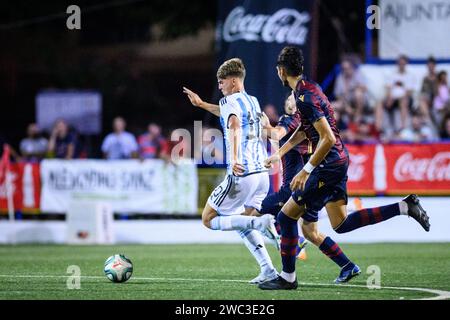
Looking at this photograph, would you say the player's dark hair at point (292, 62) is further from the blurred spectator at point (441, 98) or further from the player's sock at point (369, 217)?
the blurred spectator at point (441, 98)

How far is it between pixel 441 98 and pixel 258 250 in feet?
33.8

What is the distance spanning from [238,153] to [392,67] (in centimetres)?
1141

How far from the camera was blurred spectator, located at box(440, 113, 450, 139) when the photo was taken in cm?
1880

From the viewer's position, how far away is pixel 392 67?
20.9 m

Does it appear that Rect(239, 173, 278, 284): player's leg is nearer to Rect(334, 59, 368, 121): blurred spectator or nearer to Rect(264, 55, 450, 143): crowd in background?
Rect(264, 55, 450, 143): crowd in background

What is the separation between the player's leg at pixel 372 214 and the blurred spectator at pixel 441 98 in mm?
9691

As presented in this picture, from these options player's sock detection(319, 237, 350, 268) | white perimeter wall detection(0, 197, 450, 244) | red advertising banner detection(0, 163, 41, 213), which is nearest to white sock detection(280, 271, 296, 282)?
player's sock detection(319, 237, 350, 268)

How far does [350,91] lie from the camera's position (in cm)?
2027

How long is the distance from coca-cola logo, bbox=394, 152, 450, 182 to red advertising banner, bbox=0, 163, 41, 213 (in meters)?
6.99

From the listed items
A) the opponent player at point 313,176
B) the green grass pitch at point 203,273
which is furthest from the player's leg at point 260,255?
the opponent player at point 313,176

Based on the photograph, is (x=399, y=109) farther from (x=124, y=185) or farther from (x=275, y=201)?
(x=275, y=201)

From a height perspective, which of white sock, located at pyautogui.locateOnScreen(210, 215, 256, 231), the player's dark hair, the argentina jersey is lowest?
white sock, located at pyautogui.locateOnScreen(210, 215, 256, 231)

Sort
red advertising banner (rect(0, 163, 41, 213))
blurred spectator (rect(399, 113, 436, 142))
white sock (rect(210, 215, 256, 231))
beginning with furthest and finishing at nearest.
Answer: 1. red advertising banner (rect(0, 163, 41, 213))
2. blurred spectator (rect(399, 113, 436, 142))
3. white sock (rect(210, 215, 256, 231))

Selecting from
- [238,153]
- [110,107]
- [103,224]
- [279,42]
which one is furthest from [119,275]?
[110,107]
